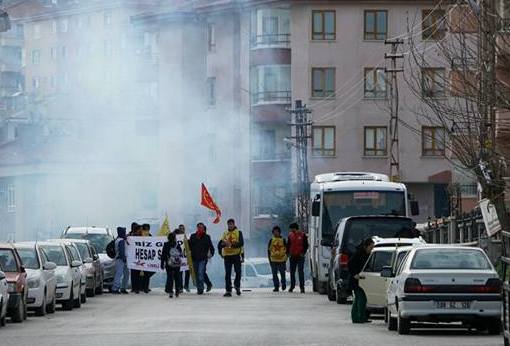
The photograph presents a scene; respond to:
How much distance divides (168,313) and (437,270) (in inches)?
319

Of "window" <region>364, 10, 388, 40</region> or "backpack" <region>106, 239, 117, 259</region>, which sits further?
"window" <region>364, 10, 388, 40</region>

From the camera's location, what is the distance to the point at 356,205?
146 ft

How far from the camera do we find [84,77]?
289 ft

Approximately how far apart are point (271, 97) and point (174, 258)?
40.2 m

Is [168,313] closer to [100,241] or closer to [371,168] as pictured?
[100,241]

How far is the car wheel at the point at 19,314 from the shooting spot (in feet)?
101

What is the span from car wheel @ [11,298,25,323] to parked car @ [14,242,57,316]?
5.55 ft

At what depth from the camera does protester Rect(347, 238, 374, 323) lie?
100 feet

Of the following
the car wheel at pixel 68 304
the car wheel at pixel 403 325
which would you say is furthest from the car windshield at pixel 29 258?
the car wheel at pixel 403 325

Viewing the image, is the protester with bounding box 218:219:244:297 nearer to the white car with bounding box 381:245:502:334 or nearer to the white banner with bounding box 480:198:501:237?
the white banner with bounding box 480:198:501:237

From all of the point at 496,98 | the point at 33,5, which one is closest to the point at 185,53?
the point at 33,5

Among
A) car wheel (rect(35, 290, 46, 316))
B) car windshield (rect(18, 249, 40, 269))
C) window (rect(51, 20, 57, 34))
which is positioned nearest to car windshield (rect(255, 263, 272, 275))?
car windshield (rect(18, 249, 40, 269))

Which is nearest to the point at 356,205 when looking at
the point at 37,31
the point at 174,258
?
the point at 174,258

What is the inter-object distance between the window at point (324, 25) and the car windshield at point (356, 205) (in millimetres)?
37530
